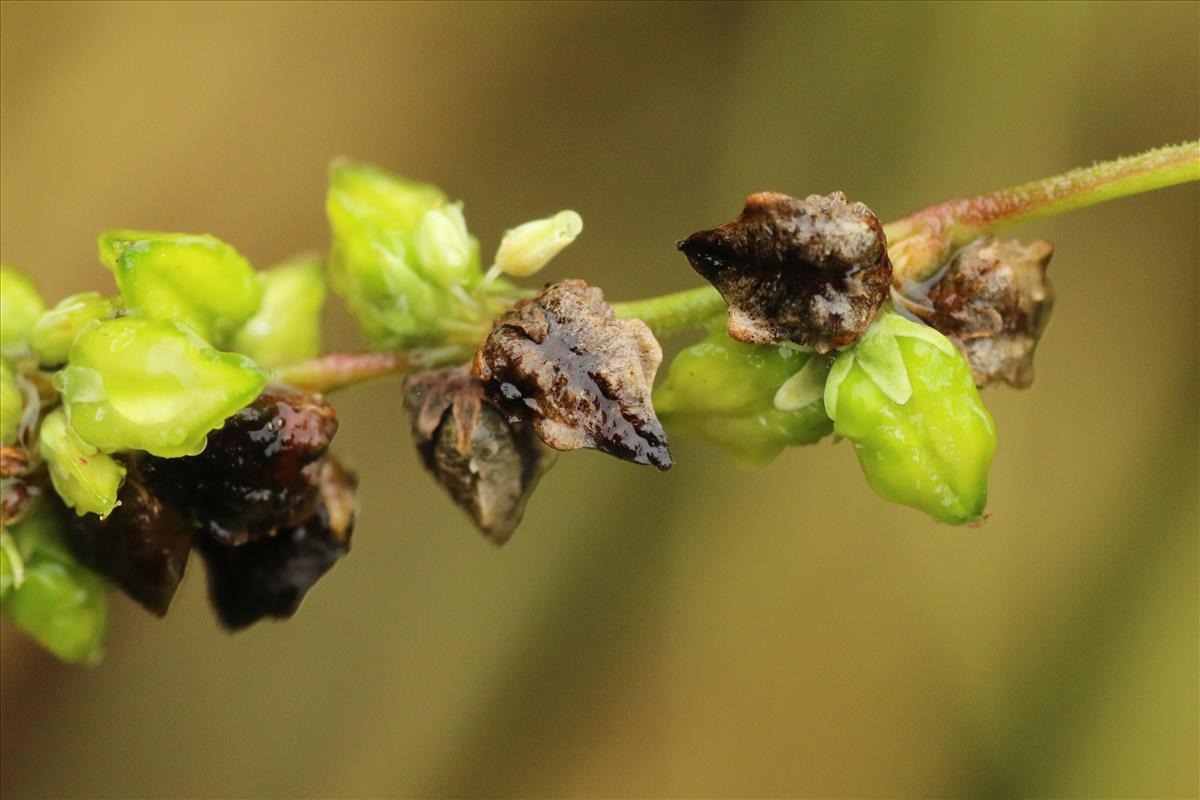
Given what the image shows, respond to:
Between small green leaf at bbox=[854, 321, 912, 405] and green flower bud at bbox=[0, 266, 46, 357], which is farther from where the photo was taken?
green flower bud at bbox=[0, 266, 46, 357]

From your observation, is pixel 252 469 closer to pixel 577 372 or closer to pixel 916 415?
pixel 577 372

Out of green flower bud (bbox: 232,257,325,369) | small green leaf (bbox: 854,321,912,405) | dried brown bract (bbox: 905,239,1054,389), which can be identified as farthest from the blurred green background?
small green leaf (bbox: 854,321,912,405)

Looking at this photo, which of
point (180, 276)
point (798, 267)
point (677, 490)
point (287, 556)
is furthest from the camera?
point (677, 490)

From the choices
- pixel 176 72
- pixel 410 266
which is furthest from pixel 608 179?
pixel 410 266

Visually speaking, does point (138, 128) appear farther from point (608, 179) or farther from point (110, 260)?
point (110, 260)

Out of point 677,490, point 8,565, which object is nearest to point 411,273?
point 8,565

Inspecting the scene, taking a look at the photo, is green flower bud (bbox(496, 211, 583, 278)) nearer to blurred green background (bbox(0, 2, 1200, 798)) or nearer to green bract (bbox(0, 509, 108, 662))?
green bract (bbox(0, 509, 108, 662))

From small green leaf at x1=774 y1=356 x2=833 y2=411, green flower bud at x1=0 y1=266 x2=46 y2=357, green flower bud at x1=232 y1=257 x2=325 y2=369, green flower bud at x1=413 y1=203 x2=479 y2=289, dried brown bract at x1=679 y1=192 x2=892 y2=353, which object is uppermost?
dried brown bract at x1=679 y1=192 x2=892 y2=353
